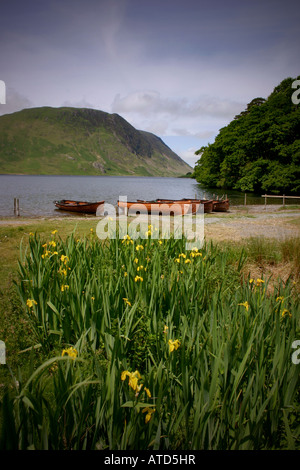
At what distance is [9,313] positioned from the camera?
3.56 meters

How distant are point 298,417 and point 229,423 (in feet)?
1.79

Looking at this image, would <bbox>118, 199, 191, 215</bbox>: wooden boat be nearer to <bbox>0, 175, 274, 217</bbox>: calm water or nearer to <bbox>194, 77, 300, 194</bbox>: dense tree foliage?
<bbox>0, 175, 274, 217</bbox>: calm water

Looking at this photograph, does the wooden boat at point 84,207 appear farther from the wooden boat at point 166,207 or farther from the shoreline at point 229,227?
the shoreline at point 229,227

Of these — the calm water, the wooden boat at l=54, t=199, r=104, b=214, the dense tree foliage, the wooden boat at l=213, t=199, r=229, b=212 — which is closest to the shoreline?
the wooden boat at l=54, t=199, r=104, b=214

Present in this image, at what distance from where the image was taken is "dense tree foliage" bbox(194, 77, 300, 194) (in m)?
37.9

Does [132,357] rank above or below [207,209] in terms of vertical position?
below

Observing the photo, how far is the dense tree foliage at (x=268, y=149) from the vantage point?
37.9 m

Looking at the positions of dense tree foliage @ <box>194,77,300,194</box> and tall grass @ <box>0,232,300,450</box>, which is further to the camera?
dense tree foliage @ <box>194,77,300,194</box>

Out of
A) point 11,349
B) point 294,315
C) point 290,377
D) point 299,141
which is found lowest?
point 11,349

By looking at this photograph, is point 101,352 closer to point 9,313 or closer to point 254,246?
point 9,313

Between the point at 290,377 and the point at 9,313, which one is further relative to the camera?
the point at 9,313
